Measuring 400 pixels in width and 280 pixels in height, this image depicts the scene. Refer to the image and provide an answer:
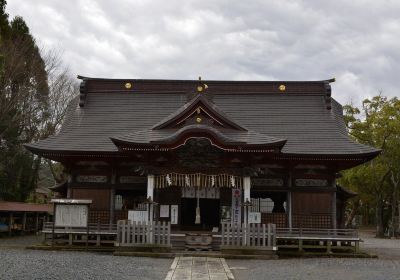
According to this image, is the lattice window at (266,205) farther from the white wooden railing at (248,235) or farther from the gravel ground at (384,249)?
the gravel ground at (384,249)

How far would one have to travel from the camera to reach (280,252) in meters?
18.0

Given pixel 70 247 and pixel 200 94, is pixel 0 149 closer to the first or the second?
pixel 70 247

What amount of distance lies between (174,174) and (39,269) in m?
7.21

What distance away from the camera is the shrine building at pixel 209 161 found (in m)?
17.7

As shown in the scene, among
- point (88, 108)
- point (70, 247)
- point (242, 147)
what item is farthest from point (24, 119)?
point (242, 147)

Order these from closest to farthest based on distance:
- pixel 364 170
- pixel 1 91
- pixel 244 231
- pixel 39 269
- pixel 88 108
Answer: pixel 39 269 < pixel 244 231 < pixel 88 108 < pixel 1 91 < pixel 364 170

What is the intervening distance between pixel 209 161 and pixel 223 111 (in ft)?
15.9

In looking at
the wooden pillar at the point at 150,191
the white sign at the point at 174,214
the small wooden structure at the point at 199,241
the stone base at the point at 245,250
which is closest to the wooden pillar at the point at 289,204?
the stone base at the point at 245,250

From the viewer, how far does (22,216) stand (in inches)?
1127

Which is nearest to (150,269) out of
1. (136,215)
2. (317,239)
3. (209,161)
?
(209,161)

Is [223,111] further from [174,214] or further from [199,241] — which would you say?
[199,241]

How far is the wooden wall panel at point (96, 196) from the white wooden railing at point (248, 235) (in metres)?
5.70

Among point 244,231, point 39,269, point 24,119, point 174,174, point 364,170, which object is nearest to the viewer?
point 39,269

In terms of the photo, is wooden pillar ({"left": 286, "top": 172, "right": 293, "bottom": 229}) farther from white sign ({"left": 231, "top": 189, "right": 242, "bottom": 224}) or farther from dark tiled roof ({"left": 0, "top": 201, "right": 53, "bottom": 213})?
dark tiled roof ({"left": 0, "top": 201, "right": 53, "bottom": 213})
